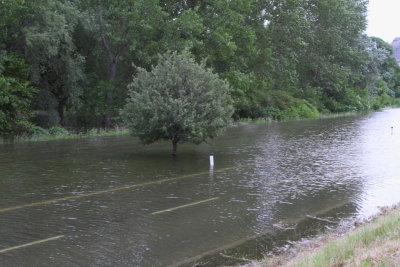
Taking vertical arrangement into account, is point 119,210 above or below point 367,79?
below

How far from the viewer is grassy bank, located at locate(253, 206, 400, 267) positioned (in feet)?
19.0

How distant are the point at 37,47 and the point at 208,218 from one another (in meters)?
Answer: 21.7

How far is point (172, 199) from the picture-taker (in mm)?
11703

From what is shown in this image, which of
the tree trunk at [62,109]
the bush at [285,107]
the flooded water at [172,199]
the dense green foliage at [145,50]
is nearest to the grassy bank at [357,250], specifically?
the flooded water at [172,199]

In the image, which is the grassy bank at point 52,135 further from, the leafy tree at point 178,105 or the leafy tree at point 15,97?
the leafy tree at point 178,105

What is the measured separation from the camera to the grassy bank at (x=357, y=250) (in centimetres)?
579

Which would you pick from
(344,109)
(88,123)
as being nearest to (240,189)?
(88,123)

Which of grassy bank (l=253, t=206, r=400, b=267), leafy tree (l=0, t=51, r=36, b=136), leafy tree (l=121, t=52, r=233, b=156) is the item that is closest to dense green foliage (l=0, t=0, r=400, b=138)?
leafy tree (l=0, t=51, r=36, b=136)

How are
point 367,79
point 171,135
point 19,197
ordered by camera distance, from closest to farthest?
point 19,197 → point 171,135 → point 367,79

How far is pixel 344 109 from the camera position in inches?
2472

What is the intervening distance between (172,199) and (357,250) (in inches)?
236

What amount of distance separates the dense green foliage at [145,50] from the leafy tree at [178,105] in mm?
3193

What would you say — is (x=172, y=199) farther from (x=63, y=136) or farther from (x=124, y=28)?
(x=124, y=28)

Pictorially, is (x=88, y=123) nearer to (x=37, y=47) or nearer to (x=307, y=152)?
(x=37, y=47)
